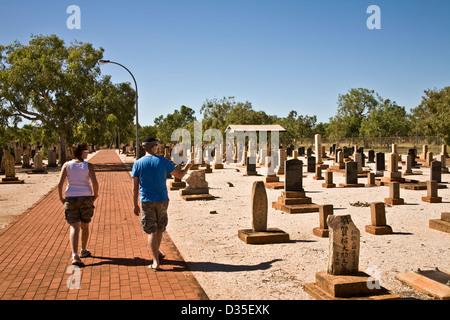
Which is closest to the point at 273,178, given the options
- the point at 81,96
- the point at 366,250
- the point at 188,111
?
the point at 366,250

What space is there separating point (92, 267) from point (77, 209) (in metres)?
0.96

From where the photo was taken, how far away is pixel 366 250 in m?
7.45

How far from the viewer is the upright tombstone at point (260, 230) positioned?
26.1 ft

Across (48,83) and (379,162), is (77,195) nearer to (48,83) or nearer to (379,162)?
(379,162)

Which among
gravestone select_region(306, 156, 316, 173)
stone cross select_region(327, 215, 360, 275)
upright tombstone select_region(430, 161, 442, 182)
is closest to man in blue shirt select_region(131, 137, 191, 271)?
stone cross select_region(327, 215, 360, 275)

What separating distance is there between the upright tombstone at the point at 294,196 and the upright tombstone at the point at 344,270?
643cm

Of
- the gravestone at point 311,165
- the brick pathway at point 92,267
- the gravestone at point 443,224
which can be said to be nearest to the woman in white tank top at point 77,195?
A: the brick pathway at point 92,267

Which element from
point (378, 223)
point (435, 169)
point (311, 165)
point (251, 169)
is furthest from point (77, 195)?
point (311, 165)

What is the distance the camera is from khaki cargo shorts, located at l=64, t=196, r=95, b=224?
243 inches

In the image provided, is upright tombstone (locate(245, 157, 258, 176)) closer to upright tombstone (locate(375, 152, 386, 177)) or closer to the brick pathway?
upright tombstone (locate(375, 152, 386, 177))

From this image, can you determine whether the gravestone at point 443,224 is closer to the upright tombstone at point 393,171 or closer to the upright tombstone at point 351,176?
the upright tombstone at point 351,176

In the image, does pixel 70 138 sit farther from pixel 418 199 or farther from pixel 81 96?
pixel 418 199

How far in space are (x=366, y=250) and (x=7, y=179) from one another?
736 inches

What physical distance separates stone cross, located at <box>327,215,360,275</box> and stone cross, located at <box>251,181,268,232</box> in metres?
2.99
